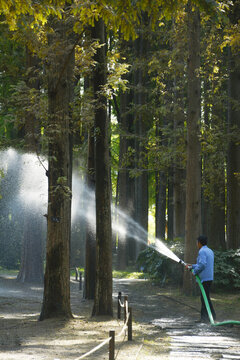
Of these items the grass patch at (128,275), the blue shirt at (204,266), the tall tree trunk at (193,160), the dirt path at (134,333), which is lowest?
the dirt path at (134,333)

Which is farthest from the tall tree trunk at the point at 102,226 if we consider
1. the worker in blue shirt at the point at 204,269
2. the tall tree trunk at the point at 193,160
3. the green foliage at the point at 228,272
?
the green foliage at the point at 228,272

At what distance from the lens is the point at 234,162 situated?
72.4ft

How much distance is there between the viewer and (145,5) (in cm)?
998

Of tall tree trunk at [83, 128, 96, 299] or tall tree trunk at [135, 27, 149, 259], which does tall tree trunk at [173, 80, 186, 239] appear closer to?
tall tree trunk at [135, 27, 149, 259]

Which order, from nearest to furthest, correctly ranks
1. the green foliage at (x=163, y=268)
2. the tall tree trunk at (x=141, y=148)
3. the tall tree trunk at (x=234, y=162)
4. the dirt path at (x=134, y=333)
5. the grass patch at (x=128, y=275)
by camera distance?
1. the dirt path at (x=134, y=333)
2. the tall tree trunk at (x=234, y=162)
3. the green foliage at (x=163, y=268)
4. the grass patch at (x=128, y=275)
5. the tall tree trunk at (x=141, y=148)

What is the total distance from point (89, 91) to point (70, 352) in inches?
379

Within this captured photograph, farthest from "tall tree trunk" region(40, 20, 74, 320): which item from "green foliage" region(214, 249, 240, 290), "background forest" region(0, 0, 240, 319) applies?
"green foliage" region(214, 249, 240, 290)

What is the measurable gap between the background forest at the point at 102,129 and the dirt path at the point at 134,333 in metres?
1.10

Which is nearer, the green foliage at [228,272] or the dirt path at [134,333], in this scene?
the dirt path at [134,333]

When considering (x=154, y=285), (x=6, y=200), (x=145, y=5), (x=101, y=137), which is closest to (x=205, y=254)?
(x=101, y=137)

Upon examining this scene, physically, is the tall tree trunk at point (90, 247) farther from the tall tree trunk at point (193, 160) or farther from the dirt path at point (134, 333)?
the tall tree trunk at point (193, 160)

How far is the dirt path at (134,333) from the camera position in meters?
9.09

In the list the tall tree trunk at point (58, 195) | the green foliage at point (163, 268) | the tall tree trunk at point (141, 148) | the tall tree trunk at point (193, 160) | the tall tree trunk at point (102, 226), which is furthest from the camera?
the tall tree trunk at point (141, 148)

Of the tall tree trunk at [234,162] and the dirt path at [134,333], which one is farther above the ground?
the tall tree trunk at [234,162]
